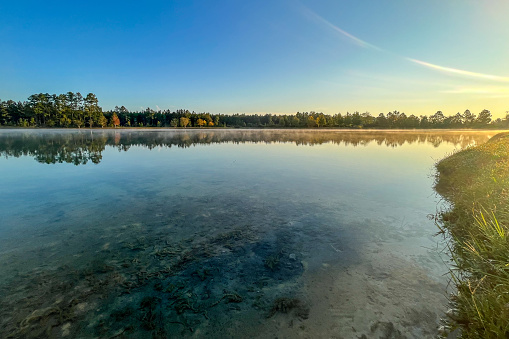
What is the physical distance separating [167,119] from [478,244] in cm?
15896

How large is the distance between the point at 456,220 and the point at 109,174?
57.2 ft

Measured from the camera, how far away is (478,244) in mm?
4492

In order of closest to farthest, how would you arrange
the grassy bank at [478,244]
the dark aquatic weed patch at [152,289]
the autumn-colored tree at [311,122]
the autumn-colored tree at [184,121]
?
the grassy bank at [478,244], the dark aquatic weed patch at [152,289], the autumn-colored tree at [184,121], the autumn-colored tree at [311,122]

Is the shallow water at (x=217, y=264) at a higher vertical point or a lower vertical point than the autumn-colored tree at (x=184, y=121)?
lower

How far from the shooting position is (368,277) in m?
4.95

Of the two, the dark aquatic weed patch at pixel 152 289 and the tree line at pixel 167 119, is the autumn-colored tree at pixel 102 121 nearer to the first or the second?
the tree line at pixel 167 119

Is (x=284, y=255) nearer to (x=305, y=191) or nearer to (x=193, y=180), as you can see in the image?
(x=305, y=191)

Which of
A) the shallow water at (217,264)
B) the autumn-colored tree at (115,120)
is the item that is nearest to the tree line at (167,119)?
the autumn-colored tree at (115,120)

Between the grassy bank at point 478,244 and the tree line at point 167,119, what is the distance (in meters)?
129

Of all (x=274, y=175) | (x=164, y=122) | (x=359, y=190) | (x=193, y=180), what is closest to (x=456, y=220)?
(x=359, y=190)

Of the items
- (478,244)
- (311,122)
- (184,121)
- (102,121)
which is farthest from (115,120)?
(478,244)

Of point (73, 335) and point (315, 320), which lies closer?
point (73, 335)

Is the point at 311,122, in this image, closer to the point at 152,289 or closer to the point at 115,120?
the point at 115,120

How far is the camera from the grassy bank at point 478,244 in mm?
3305
